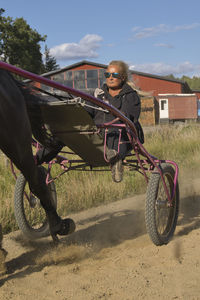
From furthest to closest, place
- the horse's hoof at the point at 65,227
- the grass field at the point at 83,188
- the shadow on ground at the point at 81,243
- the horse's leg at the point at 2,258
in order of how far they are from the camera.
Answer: the grass field at the point at 83,188, the horse's hoof at the point at 65,227, the shadow on ground at the point at 81,243, the horse's leg at the point at 2,258

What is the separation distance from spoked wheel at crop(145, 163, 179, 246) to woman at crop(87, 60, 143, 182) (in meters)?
0.38

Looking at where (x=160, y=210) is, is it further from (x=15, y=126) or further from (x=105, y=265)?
(x=15, y=126)

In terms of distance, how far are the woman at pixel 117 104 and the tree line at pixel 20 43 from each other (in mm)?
39565

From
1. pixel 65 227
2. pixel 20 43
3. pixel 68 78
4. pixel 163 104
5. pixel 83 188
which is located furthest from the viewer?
pixel 20 43

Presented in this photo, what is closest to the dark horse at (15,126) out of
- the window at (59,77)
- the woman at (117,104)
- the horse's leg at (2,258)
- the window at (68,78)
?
the horse's leg at (2,258)

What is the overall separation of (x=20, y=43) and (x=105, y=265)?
1664 inches

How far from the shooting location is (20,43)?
42.4m

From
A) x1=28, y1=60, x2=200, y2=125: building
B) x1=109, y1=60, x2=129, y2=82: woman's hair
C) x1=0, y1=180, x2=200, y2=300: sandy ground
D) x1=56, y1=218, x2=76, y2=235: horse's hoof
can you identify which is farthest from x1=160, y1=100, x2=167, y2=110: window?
x1=56, y1=218, x2=76, y2=235: horse's hoof

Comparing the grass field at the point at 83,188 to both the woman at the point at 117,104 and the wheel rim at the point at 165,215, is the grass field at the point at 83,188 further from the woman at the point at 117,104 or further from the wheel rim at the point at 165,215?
the woman at the point at 117,104

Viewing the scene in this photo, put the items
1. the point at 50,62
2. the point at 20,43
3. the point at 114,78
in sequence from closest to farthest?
the point at 114,78 → the point at 20,43 → the point at 50,62

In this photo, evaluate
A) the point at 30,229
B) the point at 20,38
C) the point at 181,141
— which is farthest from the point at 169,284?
the point at 20,38

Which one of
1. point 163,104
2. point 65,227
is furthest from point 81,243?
point 163,104

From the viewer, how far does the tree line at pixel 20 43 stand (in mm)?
42281

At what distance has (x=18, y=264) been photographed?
3.20m
